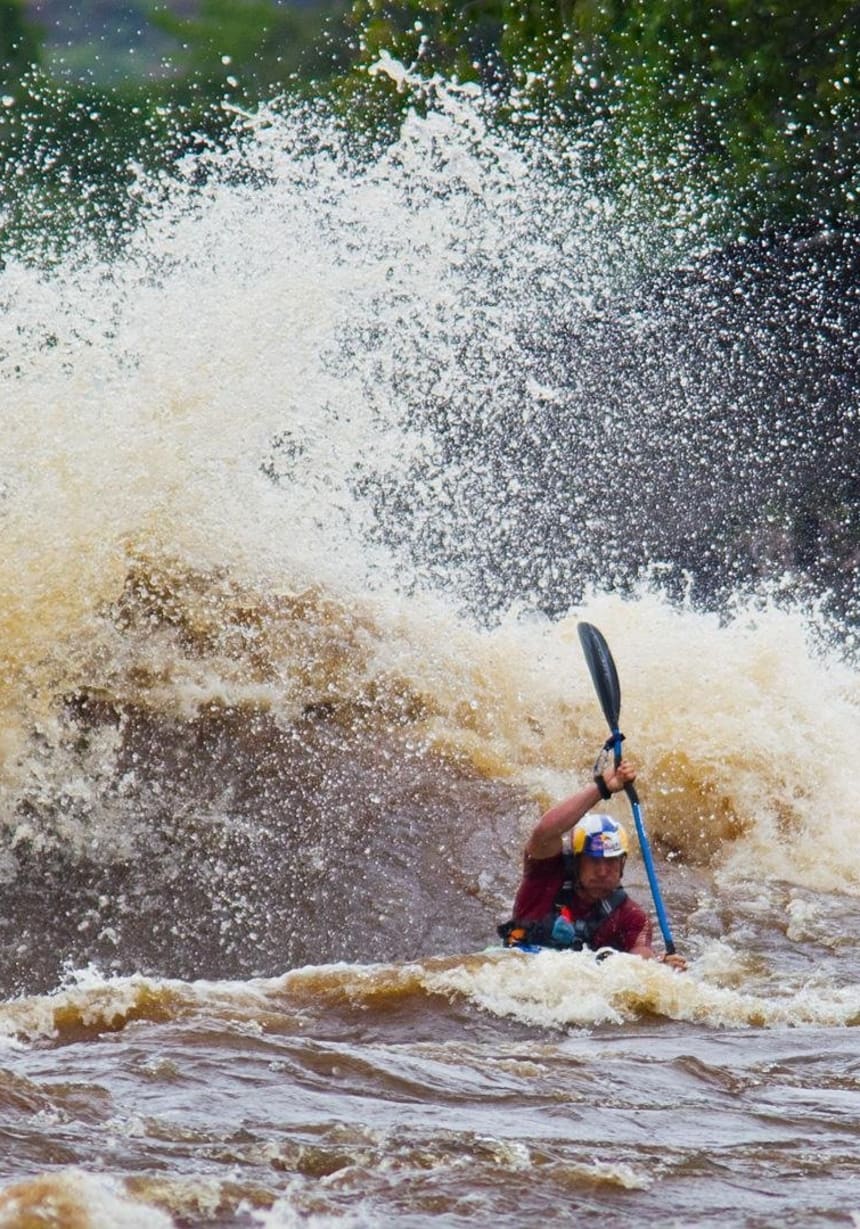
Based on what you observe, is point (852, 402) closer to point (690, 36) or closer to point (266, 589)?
point (690, 36)

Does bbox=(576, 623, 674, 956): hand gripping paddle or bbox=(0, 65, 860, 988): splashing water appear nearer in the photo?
bbox=(576, 623, 674, 956): hand gripping paddle

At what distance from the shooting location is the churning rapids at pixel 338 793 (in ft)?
11.1

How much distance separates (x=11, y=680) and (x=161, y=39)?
12.8 metres

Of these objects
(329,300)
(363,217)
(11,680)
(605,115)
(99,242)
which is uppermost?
(605,115)

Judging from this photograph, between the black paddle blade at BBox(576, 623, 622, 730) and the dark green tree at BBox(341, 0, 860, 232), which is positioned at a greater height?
the dark green tree at BBox(341, 0, 860, 232)

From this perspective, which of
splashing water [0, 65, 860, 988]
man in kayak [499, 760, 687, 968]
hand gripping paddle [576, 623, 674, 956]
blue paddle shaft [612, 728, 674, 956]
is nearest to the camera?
man in kayak [499, 760, 687, 968]

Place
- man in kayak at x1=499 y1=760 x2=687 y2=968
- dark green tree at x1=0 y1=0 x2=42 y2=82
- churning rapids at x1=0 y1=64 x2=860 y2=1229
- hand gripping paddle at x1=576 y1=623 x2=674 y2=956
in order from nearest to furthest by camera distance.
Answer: churning rapids at x1=0 y1=64 x2=860 y2=1229 → man in kayak at x1=499 y1=760 x2=687 y2=968 → hand gripping paddle at x1=576 y1=623 x2=674 y2=956 → dark green tree at x1=0 y1=0 x2=42 y2=82

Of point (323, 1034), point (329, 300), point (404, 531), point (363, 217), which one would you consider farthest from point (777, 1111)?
point (404, 531)

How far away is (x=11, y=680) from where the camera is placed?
6.93m

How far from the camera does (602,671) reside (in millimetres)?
6648

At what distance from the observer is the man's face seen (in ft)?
19.2

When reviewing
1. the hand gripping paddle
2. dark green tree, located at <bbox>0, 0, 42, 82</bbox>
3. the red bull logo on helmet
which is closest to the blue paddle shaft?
the hand gripping paddle

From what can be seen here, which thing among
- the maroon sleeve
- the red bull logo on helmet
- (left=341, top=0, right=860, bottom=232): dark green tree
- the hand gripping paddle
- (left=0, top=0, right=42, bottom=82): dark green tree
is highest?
(left=0, top=0, right=42, bottom=82): dark green tree

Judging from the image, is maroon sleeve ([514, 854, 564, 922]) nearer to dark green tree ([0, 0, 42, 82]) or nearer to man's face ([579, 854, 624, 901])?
man's face ([579, 854, 624, 901])
